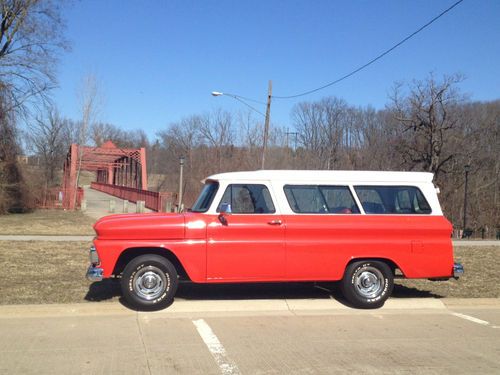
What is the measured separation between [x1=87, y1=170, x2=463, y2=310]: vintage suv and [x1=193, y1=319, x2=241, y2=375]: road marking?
0.78 metres

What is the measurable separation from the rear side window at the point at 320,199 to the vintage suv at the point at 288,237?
1 centimetres

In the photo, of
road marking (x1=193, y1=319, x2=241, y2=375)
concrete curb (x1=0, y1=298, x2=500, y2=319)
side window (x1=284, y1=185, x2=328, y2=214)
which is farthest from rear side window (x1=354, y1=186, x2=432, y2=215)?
road marking (x1=193, y1=319, x2=241, y2=375)

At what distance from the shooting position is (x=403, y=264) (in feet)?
24.1

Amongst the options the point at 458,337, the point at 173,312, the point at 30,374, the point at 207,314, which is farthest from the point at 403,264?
the point at 30,374

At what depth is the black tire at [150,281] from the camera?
6.81 m

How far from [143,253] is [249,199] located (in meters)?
1.67

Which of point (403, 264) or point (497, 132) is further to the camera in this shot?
point (497, 132)

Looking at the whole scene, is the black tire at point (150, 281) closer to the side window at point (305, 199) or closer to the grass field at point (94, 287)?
the grass field at point (94, 287)

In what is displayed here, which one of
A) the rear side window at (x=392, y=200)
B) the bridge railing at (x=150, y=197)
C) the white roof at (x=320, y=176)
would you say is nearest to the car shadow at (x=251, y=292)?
the rear side window at (x=392, y=200)

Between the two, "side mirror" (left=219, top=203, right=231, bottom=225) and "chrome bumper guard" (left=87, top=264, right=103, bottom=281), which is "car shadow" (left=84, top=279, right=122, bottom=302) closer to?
"chrome bumper guard" (left=87, top=264, right=103, bottom=281)

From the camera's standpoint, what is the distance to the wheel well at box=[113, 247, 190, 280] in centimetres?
695

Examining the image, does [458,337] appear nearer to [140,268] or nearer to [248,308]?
[248,308]

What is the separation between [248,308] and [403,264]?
92.3 inches

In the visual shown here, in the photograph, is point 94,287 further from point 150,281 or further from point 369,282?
point 369,282
